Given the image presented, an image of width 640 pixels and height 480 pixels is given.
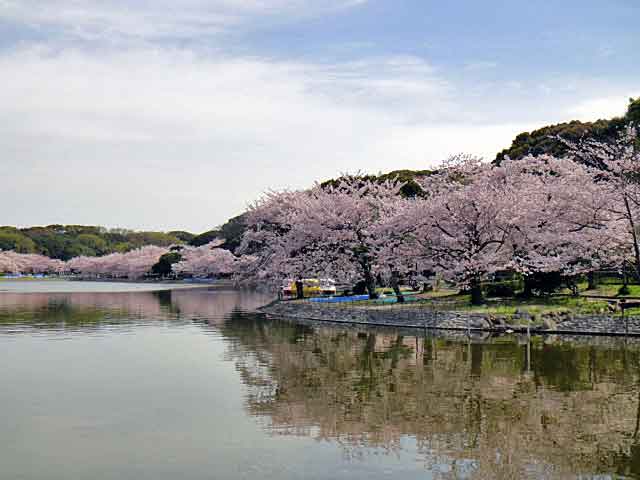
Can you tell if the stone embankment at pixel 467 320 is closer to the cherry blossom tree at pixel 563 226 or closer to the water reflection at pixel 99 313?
the cherry blossom tree at pixel 563 226

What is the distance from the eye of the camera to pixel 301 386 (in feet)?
67.9

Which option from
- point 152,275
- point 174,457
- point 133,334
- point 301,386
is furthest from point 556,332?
point 152,275

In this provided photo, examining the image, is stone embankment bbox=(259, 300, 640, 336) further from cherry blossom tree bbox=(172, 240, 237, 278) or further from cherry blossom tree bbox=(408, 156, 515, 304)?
cherry blossom tree bbox=(172, 240, 237, 278)

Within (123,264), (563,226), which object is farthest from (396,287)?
(123,264)

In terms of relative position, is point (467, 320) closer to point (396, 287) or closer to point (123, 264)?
point (396, 287)

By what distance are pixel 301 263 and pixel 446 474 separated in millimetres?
36559

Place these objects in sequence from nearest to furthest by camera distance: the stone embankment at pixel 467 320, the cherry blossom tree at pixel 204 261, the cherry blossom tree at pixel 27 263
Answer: the stone embankment at pixel 467 320 < the cherry blossom tree at pixel 204 261 < the cherry blossom tree at pixel 27 263

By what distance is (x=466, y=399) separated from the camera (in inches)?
733

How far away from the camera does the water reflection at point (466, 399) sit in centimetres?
1370

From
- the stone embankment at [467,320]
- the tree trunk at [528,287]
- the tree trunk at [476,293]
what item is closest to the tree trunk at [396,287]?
the stone embankment at [467,320]

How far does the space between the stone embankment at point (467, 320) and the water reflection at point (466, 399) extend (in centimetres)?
182

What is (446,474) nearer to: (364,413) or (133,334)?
(364,413)

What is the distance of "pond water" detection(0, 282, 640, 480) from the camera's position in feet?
43.1

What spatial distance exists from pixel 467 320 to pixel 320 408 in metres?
17.8
